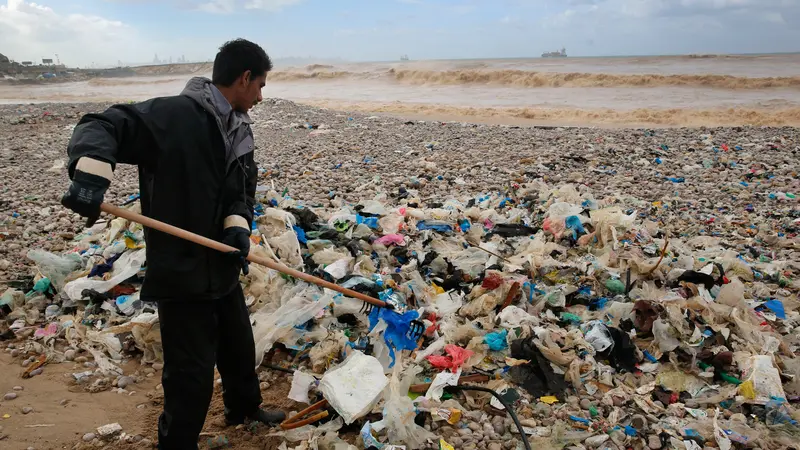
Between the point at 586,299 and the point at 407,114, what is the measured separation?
16635 mm

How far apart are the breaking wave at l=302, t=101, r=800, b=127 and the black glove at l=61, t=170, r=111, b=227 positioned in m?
17.1

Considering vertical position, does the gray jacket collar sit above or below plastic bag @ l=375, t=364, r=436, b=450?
above

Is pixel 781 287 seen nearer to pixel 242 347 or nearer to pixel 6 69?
pixel 242 347

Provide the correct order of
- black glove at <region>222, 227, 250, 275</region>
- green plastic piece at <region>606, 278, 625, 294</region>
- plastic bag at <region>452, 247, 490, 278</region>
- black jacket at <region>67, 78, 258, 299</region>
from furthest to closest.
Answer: plastic bag at <region>452, 247, 490, 278</region> < green plastic piece at <region>606, 278, 625, 294</region> < black glove at <region>222, 227, 250, 275</region> < black jacket at <region>67, 78, 258, 299</region>

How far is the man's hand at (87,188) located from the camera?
184cm

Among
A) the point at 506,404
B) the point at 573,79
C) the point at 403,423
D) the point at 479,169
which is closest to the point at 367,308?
the point at 403,423

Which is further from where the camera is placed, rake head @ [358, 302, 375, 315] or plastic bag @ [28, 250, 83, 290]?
plastic bag @ [28, 250, 83, 290]

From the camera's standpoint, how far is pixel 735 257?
4.82m

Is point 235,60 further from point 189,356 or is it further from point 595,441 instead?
point 595,441

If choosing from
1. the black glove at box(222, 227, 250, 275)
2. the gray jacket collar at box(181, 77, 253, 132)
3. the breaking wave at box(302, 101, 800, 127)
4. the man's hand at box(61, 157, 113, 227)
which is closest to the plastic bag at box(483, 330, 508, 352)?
the black glove at box(222, 227, 250, 275)

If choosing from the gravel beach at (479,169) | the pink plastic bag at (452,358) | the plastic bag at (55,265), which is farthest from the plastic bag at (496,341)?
the gravel beach at (479,169)

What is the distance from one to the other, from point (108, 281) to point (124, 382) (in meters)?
1.15

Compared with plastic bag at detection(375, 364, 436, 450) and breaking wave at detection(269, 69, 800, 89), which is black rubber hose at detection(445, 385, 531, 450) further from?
breaking wave at detection(269, 69, 800, 89)

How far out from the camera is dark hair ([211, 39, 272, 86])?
2.22 m
